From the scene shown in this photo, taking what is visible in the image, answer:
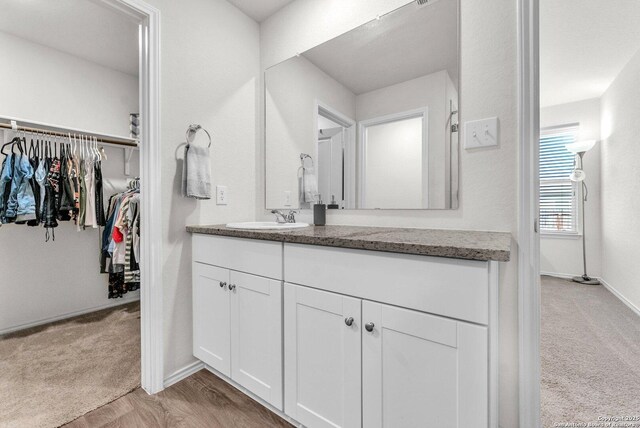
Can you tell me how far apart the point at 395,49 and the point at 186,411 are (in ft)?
7.07

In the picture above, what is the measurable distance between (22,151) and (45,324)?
1482mm

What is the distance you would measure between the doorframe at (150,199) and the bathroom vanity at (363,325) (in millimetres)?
347

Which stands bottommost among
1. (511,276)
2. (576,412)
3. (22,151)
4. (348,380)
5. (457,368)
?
(576,412)

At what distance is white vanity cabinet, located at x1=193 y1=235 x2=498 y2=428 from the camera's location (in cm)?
83

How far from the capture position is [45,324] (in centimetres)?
250

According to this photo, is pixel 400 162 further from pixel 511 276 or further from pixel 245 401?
pixel 245 401

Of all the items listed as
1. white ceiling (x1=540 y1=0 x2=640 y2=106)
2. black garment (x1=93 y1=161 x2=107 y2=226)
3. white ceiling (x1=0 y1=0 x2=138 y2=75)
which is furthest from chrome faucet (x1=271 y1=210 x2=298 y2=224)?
white ceiling (x1=540 y1=0 x2=640 y2=106)

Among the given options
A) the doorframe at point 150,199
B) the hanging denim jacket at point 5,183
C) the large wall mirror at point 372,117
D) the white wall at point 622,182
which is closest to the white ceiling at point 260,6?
the large wall mirror at point 372,117

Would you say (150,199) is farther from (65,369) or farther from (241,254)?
(65,369)

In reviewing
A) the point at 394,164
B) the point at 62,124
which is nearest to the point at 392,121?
the point at 394,164

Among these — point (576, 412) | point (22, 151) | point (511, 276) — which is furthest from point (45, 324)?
point (576, 412)

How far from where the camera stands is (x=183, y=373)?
1.67 meters

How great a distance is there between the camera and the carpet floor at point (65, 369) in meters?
1.41

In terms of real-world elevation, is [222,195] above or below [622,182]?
below
